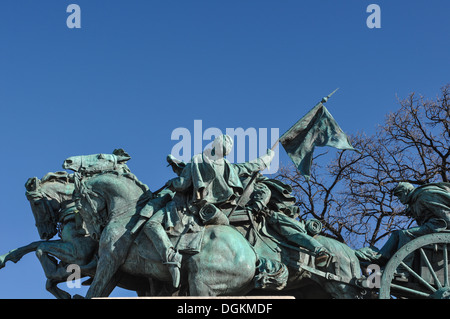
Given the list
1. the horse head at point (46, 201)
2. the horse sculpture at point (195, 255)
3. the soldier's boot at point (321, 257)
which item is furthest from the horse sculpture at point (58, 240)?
the soldier's boot at point (321, 257)

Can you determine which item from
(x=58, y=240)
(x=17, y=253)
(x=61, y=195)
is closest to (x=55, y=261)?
(x=58, y=240)

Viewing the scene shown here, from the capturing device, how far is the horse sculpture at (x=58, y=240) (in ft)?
38.8

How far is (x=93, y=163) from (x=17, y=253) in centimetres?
160

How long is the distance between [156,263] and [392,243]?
3.13 metres

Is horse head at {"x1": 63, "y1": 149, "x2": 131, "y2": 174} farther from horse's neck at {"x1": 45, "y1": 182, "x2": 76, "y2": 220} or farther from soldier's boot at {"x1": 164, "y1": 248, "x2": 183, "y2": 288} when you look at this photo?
soldier's boot at {"x1": 164, "y1": 248, "x2": 183, "y2": 288}

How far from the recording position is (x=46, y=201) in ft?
40.7

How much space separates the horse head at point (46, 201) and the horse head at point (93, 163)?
22.9 inches

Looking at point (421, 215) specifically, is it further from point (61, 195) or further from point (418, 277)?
point (61, 195)

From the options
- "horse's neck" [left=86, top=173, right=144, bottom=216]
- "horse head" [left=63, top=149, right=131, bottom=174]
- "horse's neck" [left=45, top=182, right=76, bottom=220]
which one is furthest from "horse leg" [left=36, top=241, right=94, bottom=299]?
"horse head" [left=63, top=149, right=131, bottom=174]

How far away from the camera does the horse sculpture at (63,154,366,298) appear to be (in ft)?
36.4

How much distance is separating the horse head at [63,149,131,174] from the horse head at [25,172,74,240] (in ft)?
1.91
